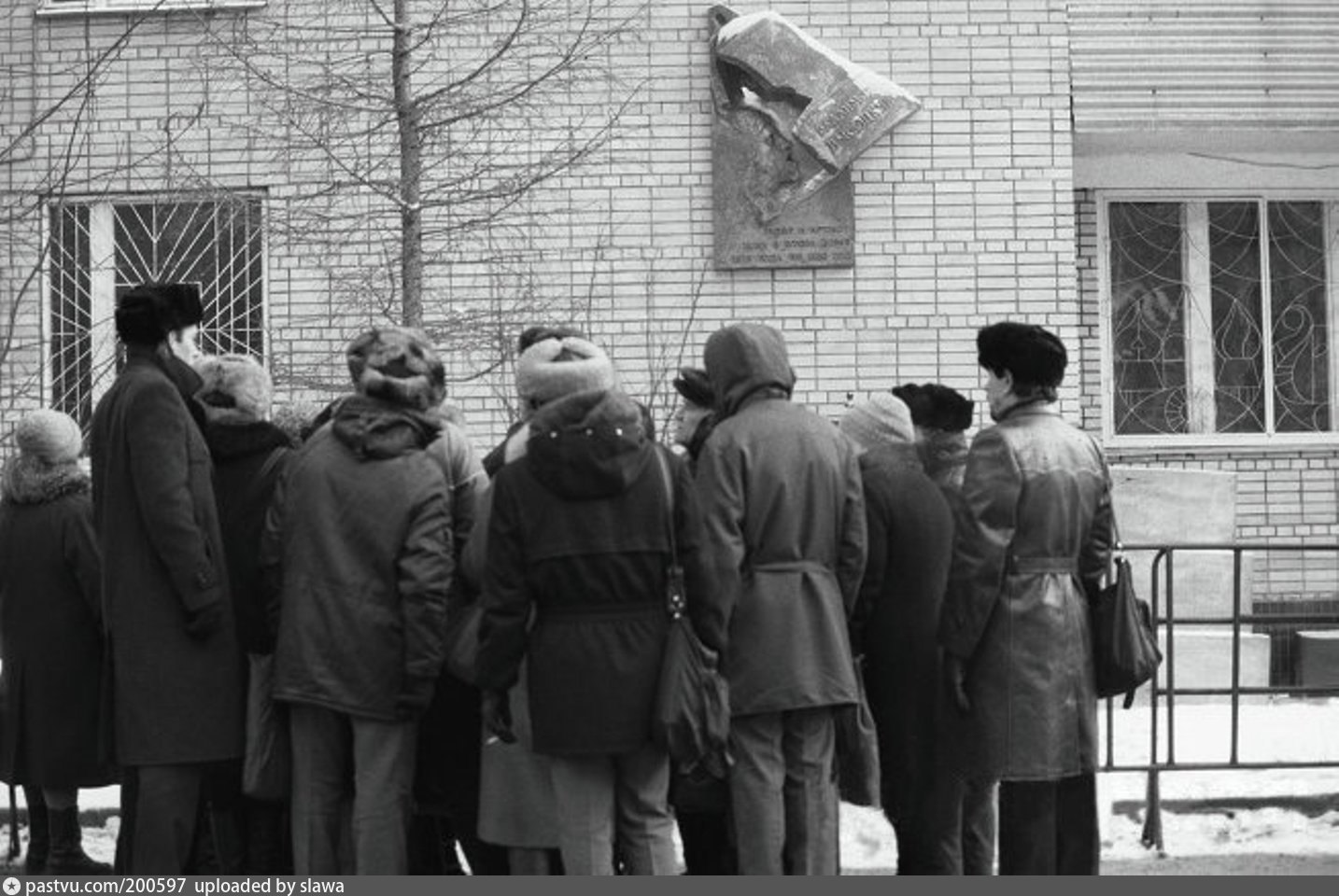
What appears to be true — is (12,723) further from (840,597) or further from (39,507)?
(840,597)

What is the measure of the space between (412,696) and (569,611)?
71 cm

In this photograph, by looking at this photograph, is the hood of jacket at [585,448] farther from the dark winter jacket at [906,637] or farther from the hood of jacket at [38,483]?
the hood of jacket at [38,483]

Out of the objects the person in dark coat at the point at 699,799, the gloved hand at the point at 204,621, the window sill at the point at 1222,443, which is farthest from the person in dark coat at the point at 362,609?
the window sill at the point at 1222,443

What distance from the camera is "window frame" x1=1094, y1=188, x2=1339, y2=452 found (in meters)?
13.4

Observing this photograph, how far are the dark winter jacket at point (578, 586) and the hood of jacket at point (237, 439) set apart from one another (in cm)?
139

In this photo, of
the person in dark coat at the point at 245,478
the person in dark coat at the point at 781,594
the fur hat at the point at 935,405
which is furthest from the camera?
the fur hat at the point at 935,405

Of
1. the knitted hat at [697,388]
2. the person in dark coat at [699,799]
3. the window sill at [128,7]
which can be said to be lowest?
the person in dark coat at [699,799]

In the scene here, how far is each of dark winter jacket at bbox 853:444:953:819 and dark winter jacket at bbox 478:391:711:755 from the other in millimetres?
1319

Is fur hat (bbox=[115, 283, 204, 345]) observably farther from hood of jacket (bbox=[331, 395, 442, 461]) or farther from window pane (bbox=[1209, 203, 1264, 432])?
window pane (bbox=[1209, 203, 1264, 432])

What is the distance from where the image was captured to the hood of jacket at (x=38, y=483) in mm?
8602

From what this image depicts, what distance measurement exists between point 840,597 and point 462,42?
5.85 meters

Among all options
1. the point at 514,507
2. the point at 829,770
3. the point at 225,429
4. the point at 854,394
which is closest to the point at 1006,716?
the point at 829,770

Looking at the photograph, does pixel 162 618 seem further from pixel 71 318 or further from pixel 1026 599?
pixel 71 318

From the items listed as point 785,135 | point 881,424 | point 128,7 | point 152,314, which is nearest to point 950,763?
point 881,424
